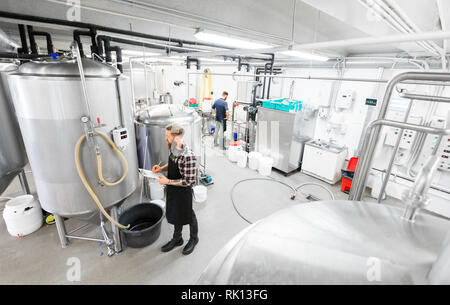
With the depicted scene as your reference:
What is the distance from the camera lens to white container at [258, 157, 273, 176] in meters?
4.44

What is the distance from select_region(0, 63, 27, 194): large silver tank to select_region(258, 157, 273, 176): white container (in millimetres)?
4038

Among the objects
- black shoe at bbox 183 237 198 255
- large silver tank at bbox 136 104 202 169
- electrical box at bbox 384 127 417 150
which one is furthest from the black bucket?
electrical box at bbox 384 127 417 150

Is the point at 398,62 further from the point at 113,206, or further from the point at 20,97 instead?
the point at 20,97

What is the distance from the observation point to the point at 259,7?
221cm

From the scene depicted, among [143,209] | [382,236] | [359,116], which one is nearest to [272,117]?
[359,116]

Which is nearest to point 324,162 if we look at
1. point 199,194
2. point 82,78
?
point 199,194

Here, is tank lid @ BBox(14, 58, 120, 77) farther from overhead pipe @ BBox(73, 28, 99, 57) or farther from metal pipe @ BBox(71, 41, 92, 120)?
overhead pipe @ BBox(73, 28, 99, 57)

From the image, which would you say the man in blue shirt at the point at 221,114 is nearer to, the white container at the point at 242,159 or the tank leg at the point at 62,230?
the white container at the point at 242,159

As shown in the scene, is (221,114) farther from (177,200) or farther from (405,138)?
(405,138)

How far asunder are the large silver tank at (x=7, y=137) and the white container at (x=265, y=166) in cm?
404

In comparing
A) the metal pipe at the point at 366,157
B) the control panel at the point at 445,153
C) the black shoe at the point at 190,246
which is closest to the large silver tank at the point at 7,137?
the black shoe at the point at 190,246

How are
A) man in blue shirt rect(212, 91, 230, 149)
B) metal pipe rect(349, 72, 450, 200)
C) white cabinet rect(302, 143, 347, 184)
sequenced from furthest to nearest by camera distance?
man in blue shirt rect(212, 91, 230, 149) < white cabinet rect(302, 143, 347, 184) < metal pipe rect(349, 72, 450, 200)

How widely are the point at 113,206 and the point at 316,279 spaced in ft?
7.17

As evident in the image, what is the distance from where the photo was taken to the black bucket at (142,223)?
2.38 meters
